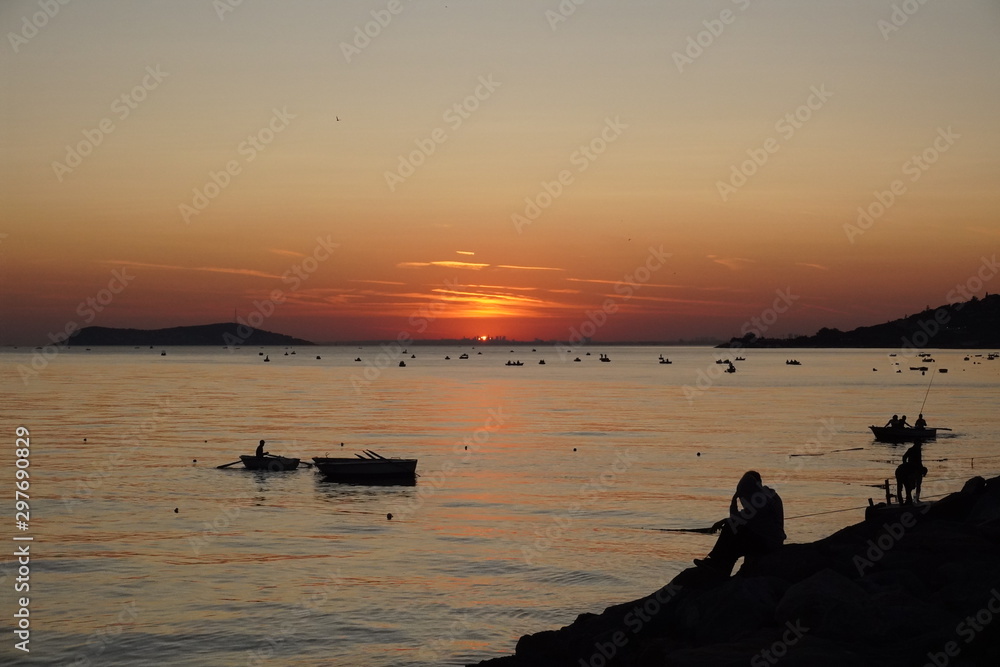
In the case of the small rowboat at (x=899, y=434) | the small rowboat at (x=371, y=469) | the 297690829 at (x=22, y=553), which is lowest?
the 297690829 at (x=22, y=553)

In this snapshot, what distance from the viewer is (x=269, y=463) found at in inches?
1877

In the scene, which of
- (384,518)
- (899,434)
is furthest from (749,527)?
(899,434)

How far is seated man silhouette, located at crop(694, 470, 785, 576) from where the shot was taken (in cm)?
1461

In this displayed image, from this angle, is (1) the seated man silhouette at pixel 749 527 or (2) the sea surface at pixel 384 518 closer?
(1) the seated man silhouette at pixel 749 527

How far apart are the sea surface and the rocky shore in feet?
18.3

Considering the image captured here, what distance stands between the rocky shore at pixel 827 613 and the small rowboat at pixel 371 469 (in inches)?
1119

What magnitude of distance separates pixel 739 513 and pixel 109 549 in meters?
21.5

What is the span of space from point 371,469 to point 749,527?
3133 centimetres

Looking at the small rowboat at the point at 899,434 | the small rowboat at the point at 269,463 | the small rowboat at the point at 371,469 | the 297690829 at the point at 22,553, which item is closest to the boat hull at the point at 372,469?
the small rowboat at the point at 371,469

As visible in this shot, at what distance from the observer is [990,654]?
1081cm

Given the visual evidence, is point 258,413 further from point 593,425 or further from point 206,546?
point 206,546

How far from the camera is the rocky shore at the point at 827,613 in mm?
11164

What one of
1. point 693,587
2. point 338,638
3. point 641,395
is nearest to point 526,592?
point 338,638

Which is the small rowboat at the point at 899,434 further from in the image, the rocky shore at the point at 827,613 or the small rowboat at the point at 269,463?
the rocky shore at the point at 827,613
